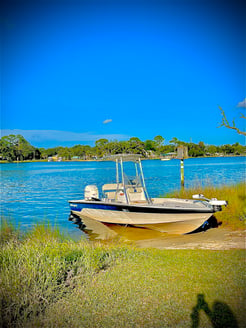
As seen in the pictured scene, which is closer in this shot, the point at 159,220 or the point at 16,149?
the point at 159,220

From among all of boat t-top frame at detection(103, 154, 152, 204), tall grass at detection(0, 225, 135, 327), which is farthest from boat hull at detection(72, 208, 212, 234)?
tall grass at detection(0, 225, 135, 327)

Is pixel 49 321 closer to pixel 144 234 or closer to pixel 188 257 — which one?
pixel 188 257

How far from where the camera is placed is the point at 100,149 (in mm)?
118375

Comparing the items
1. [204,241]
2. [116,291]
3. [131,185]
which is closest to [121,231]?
[131,185]

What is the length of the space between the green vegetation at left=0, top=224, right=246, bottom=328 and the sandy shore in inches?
68.7

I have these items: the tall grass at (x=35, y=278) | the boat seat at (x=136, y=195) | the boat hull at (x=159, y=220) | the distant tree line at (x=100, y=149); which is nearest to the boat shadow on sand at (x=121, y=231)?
the boat hull at (x=159, y=220)

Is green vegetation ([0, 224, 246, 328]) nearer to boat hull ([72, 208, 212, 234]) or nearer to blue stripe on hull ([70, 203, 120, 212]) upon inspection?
boat hull ([72, 208, 212, 234])

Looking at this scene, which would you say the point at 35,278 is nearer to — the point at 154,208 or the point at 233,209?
the point at 154,208

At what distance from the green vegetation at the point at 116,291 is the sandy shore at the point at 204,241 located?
68.7 inches

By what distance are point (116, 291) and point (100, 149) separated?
114 metres

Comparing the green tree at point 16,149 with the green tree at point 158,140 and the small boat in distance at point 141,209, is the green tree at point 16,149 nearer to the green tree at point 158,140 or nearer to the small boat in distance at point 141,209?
the green tree at point 158,140

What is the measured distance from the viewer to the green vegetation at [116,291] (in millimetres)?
3963

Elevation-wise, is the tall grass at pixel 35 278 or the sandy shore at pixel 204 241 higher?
the tall grass at pixel 35 278

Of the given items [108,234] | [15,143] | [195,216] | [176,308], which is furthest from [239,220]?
[15,143]
